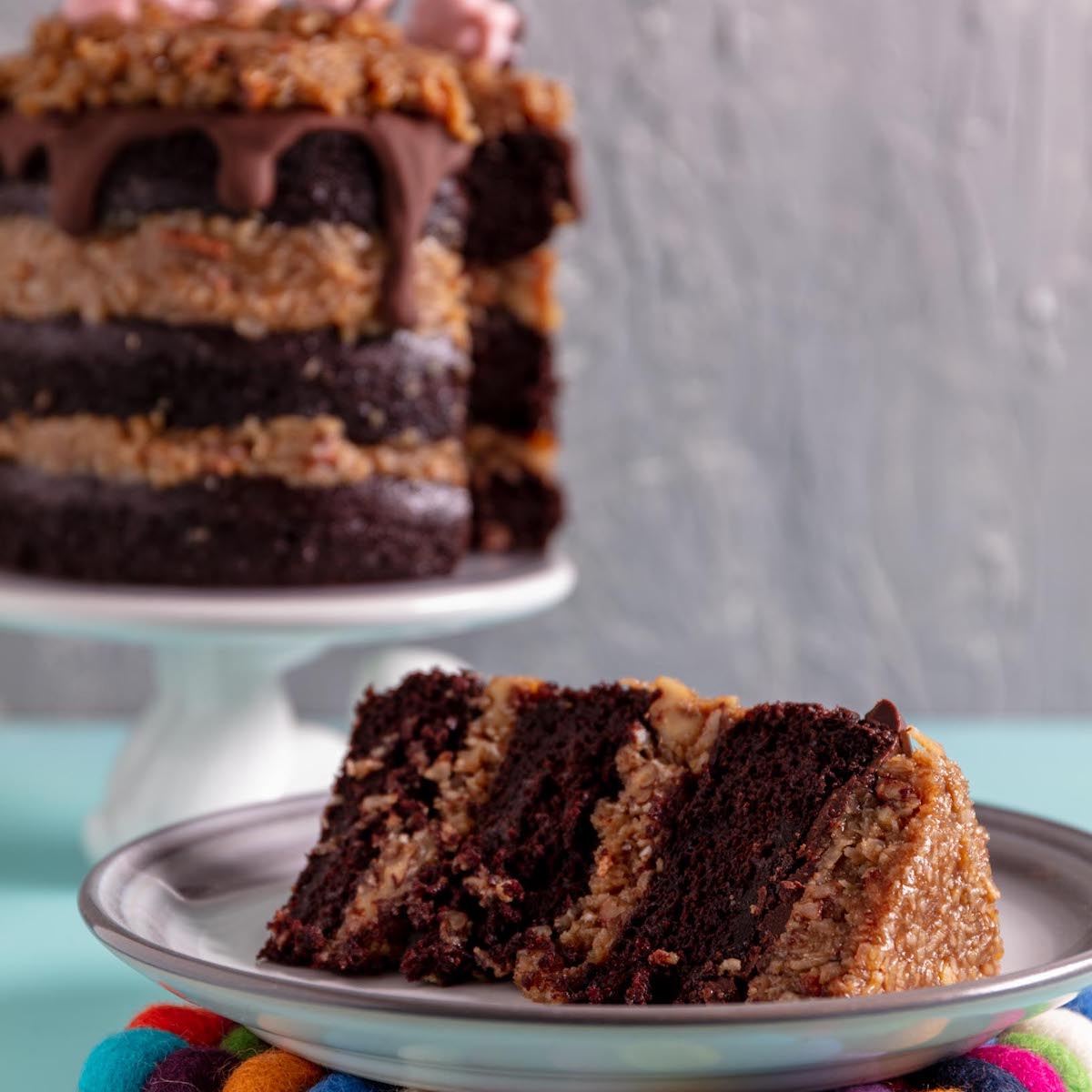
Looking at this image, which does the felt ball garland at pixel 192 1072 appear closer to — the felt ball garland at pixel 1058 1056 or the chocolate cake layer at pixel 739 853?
the chocolate cake layer at pixel 739 853

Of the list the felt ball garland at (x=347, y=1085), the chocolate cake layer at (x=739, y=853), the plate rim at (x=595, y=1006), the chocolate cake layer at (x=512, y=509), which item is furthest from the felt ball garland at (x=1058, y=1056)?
the chocolate cake layer at (x=512, y=509)

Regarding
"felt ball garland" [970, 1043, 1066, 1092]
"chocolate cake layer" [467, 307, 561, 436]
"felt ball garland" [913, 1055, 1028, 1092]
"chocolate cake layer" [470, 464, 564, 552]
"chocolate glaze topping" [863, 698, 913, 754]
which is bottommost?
"felt ball garland" [970, 1043, 1066, 1092]

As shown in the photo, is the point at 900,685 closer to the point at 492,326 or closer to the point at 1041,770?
the point at 1041,770

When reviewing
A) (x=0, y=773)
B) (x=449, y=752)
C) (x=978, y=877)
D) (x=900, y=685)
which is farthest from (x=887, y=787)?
(x=900, y=685)

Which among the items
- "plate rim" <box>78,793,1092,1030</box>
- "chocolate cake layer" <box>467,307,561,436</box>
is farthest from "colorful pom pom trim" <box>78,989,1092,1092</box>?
"chocolate cake layer" <box>467,307,561,436</box>

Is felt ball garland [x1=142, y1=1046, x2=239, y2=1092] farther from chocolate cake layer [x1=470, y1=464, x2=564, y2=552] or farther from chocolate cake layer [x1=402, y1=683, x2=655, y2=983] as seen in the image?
chocolate cake layer [x1=470, y1=464, x2=564, y2=552]

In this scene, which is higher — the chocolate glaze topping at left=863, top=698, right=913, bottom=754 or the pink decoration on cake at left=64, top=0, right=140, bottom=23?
the pink decoration on cake at left=64, top=0, right=140, bottom=23

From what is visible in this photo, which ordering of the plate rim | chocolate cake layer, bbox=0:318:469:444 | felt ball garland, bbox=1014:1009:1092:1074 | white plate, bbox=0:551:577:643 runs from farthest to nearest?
chocolate cake layer, bbox=0:318:469:444 → white plate, bbox=0:551:577:643 → felt ball garland, bbox=1014:1009:1092:1074 → the plate rim

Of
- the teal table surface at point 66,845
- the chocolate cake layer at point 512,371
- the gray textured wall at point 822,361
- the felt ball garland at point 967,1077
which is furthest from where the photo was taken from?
the gray textured wall at point 822,361
